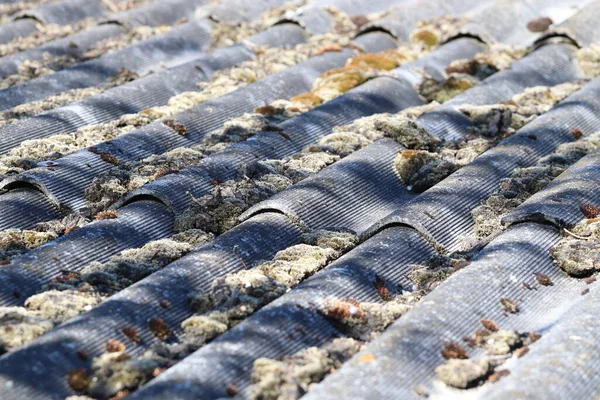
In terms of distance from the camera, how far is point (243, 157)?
812 cm

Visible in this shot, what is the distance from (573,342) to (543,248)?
1.30 metres

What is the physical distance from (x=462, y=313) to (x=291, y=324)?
1044mm

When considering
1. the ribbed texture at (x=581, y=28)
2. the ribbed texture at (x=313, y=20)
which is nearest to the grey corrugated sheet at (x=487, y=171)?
the ribbed texture at (x=581, y=28)

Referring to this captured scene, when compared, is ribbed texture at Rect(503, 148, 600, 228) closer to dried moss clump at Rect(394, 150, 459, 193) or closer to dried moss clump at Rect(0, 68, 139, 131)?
dried moss clump at Rect(394, 150, 459, 193)

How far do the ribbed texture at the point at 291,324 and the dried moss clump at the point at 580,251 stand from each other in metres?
0.90

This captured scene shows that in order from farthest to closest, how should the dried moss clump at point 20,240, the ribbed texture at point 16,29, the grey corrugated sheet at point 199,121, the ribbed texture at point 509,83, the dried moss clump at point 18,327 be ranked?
the ribbed texture at point 16,29
the ribbed texture at point 509,83
the grey corrugated sheet at point 199,121
the dried moss clump at point 20,240
the dried moss clump at point 18,327

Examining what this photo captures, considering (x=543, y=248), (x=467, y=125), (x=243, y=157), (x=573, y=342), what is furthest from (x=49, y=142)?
(x=573, y=342)

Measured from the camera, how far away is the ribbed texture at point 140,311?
5164mm

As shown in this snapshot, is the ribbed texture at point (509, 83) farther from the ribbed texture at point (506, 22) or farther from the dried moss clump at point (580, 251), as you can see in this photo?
the dried moss clump at point (580, 251)

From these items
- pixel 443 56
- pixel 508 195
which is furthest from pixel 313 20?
pixel 508 195

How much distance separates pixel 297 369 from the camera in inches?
212

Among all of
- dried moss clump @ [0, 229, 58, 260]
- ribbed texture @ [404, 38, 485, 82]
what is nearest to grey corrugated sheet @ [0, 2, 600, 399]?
dried moss clump @ [0, 229, 58, 260]

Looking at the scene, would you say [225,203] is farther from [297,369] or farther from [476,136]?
[476,136]

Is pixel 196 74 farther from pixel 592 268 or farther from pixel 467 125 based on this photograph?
pixel 592 268
